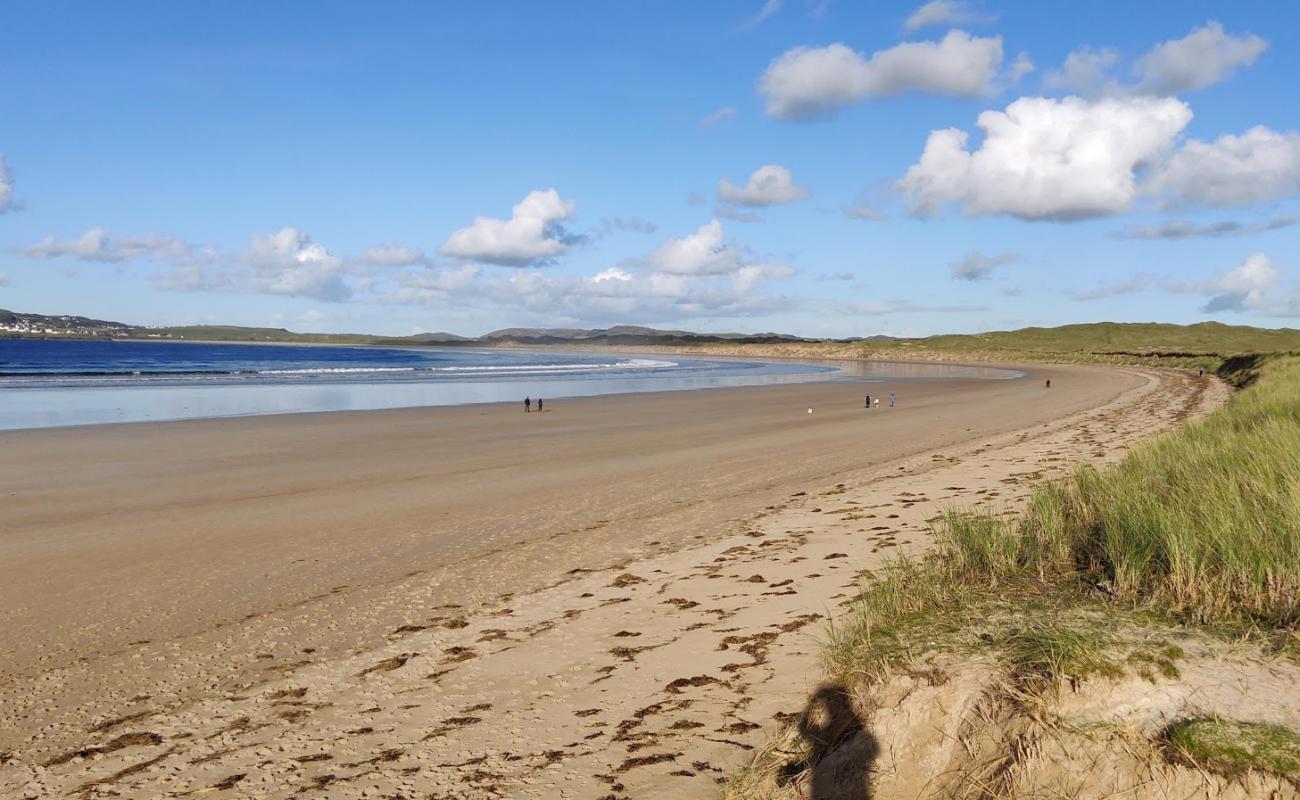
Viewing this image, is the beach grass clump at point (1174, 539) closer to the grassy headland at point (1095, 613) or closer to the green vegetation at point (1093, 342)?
the grassy headland at point (1095, 613)

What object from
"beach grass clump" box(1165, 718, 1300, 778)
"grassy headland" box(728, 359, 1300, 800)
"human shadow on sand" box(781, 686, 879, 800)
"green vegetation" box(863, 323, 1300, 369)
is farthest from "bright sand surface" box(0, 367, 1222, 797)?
"green vegetation" box(863, 323, 1300, 369)

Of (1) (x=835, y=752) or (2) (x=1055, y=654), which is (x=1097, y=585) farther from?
(1) (x=835, y=752)

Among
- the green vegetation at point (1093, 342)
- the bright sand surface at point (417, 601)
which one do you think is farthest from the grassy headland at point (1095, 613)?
the green vegetation at point (1093, 342)

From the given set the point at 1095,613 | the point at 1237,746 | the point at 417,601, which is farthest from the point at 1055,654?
the point at 417,601

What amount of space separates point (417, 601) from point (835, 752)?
499 cm

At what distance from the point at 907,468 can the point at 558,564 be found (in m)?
8.07

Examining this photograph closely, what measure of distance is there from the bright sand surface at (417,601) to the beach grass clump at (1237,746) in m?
2.01

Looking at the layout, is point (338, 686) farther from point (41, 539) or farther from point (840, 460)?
point (840, 460)

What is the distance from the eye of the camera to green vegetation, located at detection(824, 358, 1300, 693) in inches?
154

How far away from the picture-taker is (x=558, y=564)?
29.9 ft

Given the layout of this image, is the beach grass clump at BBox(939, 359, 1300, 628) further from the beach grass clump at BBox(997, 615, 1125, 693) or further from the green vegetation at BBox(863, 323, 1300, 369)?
the green vegetation at BBox(863, 323, 1300, 369)

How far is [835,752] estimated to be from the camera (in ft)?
13.0

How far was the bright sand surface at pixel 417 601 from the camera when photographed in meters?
4.66

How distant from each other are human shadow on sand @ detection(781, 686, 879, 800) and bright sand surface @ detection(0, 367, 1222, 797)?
423mm
